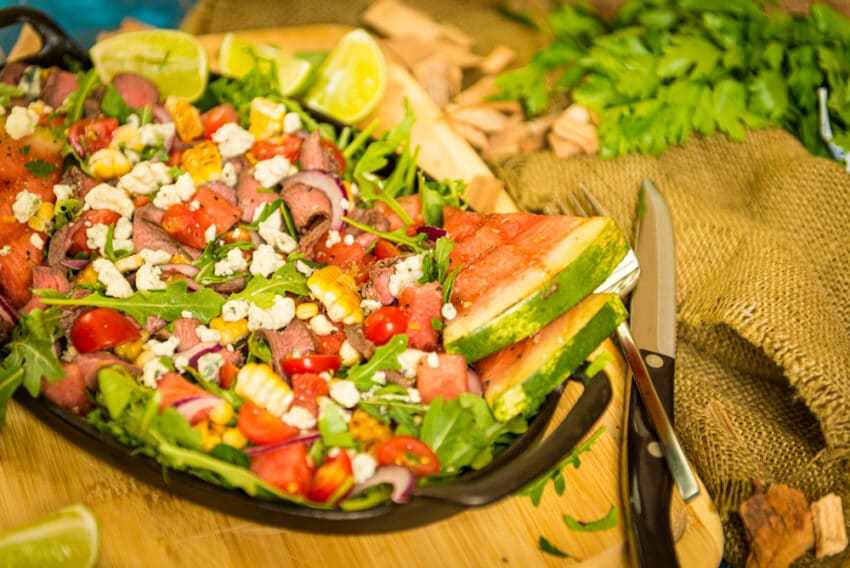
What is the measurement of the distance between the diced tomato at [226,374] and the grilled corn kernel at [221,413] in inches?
4.6

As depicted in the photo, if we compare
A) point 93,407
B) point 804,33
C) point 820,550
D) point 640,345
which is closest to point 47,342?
point 93,407

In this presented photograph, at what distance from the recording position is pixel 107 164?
238 cm

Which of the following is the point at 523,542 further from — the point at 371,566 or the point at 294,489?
the point at 294,489

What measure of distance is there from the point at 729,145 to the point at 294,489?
2314 millimetres

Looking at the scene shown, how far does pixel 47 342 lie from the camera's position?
1938 mm

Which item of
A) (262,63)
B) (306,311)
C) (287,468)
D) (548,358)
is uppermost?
(262,63)

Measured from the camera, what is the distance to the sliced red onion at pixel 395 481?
175 cm

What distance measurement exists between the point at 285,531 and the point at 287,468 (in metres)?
0.35

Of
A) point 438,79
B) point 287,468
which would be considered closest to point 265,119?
point 438,79

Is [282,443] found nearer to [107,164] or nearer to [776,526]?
[107,164]

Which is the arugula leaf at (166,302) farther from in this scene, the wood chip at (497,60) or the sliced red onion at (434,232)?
the wood chip at (497,60)

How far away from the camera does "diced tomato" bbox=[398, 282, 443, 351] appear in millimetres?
2107

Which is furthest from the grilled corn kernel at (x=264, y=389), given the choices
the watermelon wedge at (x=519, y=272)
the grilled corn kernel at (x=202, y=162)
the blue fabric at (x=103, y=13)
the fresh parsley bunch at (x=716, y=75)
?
the blue fabric at (x=103, y=13)

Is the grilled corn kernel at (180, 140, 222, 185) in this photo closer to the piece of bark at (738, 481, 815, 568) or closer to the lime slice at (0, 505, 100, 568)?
the lime slice at (0, 505, 100, 568)
